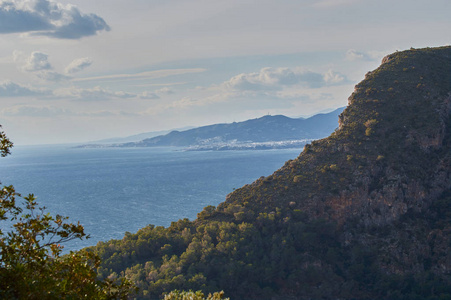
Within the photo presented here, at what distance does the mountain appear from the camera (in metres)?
40.4

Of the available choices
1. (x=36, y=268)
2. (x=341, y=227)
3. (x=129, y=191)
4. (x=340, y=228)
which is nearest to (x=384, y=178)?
(x=341, y=227)

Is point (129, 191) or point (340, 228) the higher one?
point (340, 228)

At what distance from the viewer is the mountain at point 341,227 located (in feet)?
133

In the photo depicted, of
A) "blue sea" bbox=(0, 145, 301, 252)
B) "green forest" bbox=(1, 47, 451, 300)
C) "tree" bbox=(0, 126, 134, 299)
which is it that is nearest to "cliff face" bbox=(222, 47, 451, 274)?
"green forest" bbox=(1, 47, 451, 300)

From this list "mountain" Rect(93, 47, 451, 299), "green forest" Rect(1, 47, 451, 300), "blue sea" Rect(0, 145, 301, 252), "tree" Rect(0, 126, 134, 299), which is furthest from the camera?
"blue sea" Rect(0, 145, 301, 252)

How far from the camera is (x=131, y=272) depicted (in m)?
38.3

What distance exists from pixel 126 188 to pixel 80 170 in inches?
2880

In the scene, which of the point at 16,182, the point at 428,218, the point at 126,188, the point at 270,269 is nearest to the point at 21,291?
the point at 270,269

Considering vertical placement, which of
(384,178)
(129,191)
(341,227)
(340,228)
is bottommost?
(129,191)

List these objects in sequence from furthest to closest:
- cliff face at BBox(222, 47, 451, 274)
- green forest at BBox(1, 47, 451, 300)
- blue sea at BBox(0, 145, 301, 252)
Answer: blue sea at BBox(0, 145, 301, 252) < cliff face at BBox(222, 47, 451, 274) < green forest at BBox(1, 47, 451, 300)

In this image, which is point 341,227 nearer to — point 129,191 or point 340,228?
point 340,228

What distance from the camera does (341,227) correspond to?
47281 millimetres

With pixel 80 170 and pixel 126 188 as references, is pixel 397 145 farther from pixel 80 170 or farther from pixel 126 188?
pixel 80 170

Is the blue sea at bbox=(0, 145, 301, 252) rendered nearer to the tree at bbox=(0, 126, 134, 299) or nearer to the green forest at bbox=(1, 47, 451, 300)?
the green forest at bbox=(1, 47, 451, 300)
